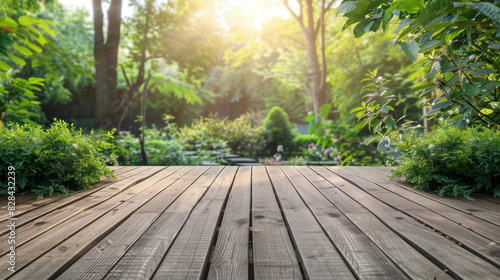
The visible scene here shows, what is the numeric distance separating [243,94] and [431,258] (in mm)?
26809

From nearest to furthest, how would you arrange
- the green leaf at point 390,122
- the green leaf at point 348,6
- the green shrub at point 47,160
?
the green leaf at point 348,6 → the green shrub at point 47,160 → the green leaf at point 390,122

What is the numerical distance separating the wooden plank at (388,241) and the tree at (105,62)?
5.04 metres

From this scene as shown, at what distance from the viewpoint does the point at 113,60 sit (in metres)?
6.12

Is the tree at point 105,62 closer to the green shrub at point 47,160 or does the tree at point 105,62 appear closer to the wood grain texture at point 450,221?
the green shrub at point 47,160

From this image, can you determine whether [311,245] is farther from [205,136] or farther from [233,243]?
[205,136]

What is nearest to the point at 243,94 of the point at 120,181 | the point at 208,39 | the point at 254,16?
the point at 254,16

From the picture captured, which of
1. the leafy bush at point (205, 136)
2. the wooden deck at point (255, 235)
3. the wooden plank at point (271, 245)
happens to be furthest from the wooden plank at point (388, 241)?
the leafy bush at point (205, 136)

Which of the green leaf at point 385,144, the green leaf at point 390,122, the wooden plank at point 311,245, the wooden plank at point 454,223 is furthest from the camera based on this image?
the green leaf at point 390,122

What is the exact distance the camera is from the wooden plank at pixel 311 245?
933 millimetres

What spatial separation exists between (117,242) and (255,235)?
0.49 meters

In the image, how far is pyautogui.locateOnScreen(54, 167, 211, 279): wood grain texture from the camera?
0.95 m

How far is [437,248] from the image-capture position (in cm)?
112

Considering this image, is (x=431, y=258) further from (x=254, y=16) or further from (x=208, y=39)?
(x=254, y=16)

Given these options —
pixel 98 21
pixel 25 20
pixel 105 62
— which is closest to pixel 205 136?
pixel 105 62
